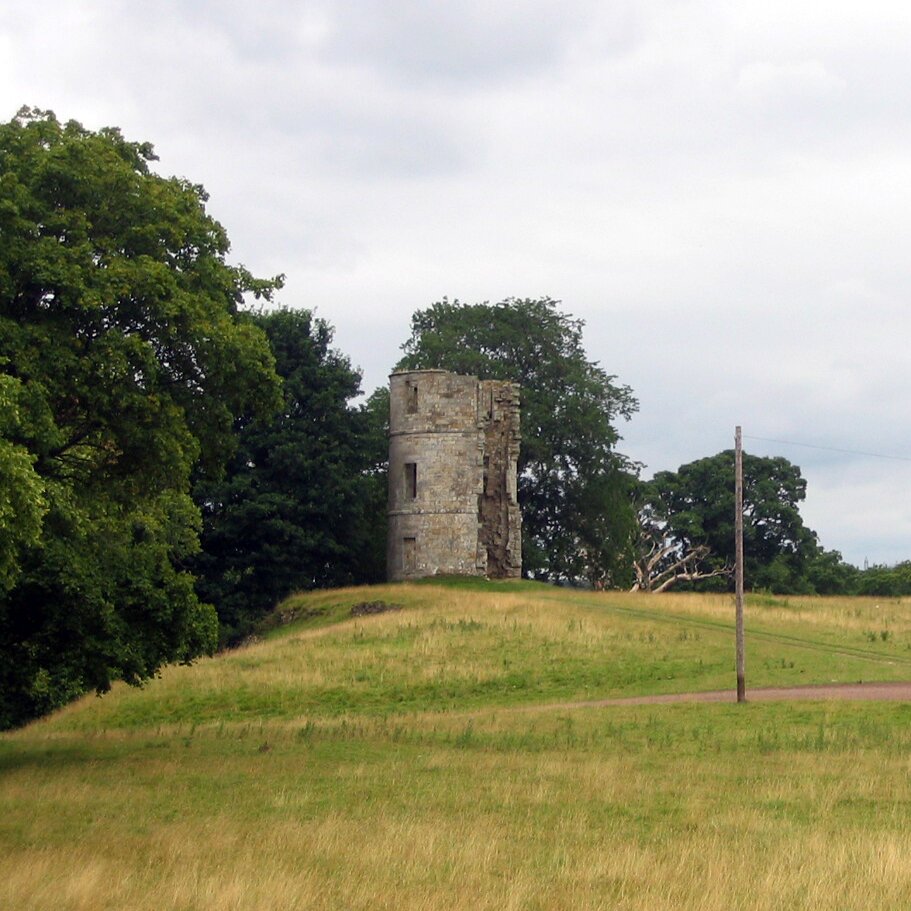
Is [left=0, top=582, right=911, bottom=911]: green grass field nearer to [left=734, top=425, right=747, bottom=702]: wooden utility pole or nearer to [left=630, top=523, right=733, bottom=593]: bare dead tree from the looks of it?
[left=734, top=425, right=747, bottom=702]: wooden utility pole

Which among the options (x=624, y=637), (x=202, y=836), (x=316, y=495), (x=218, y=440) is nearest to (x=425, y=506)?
(x=316, y=495)

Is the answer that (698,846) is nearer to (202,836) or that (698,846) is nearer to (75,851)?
(202,836)

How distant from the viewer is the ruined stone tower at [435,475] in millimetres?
62906

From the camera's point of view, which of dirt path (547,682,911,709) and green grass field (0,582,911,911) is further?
dirt path (547,682,911,709)

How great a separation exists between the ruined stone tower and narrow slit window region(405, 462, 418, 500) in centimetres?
4

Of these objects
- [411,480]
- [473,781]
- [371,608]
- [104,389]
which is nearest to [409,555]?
[411,480]

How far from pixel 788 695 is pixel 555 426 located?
40.2 m

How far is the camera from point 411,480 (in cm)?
6412

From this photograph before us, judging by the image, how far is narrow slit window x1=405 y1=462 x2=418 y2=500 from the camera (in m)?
63.6

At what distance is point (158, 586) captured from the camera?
2566 centimetres

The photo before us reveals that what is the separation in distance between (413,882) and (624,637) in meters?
31.5

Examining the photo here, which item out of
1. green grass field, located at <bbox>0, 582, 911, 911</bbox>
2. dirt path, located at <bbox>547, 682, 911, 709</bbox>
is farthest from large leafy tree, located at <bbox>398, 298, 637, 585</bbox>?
dirt path, located at <bbox>547, 682, 911, 709</bbox>

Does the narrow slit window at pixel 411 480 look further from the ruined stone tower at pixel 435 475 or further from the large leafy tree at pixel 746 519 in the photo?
the large leafy tree at pixel 746 519

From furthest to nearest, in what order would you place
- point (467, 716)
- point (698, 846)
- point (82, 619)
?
point (467, 716)
point (82, 619)
point (698, 846)
